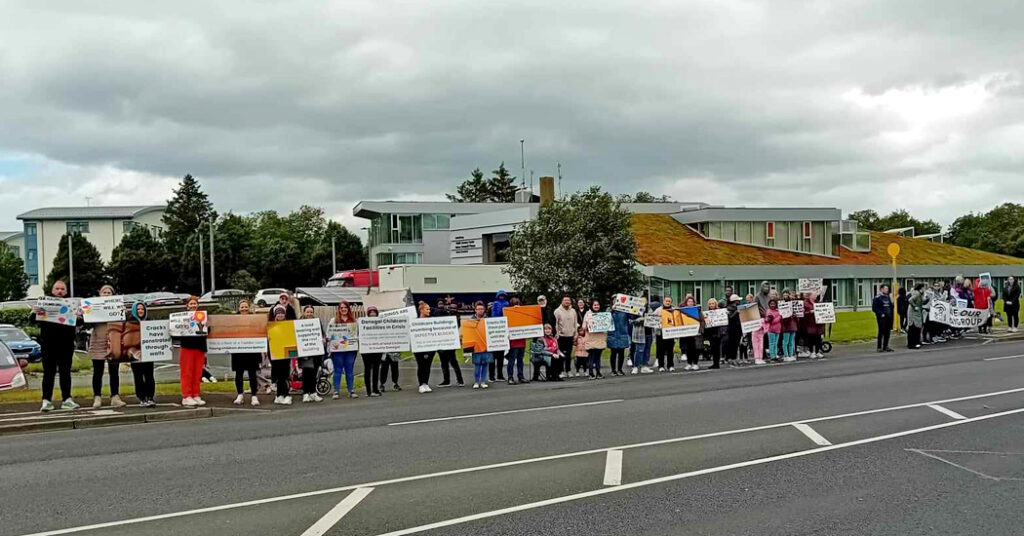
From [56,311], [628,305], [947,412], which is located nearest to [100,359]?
[56,311]

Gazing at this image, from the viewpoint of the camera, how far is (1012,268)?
7356cm

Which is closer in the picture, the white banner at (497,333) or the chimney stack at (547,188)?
the white banner at (497,333)

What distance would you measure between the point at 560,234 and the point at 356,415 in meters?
26.4

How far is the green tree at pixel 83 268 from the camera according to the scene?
9069cm

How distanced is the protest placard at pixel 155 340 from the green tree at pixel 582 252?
24.7 m

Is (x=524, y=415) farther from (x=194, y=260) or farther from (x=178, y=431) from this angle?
(x=194, y=260)

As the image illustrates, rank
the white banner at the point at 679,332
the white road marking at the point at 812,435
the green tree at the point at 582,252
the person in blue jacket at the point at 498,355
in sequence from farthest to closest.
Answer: the green tree at the point at 582,252, the white banner at the point at 679,332, the person in blue jacket at the point at 498,355, the white road marking at the point at 812,435

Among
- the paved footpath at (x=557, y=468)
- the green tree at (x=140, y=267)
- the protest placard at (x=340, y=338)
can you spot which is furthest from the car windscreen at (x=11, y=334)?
the green tree at (x=140, y=267)

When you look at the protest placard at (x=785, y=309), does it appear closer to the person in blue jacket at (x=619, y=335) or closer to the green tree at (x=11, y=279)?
the person in blue jacket at (x=619, y=335)

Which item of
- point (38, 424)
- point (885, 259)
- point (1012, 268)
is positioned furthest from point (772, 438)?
point (1012, 268)

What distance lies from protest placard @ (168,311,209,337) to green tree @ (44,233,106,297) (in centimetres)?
8288

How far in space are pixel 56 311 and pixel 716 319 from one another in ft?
49.7

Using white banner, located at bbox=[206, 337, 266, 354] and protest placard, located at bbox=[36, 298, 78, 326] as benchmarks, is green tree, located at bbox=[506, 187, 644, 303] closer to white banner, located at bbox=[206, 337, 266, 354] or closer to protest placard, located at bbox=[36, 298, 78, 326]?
white banner, located at bbox=[206, 337, 266, 354]

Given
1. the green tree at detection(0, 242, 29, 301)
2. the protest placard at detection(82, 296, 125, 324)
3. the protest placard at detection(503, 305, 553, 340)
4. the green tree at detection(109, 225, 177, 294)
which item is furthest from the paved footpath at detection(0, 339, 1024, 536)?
the green tree at detection(0, 242, 29, 301)
